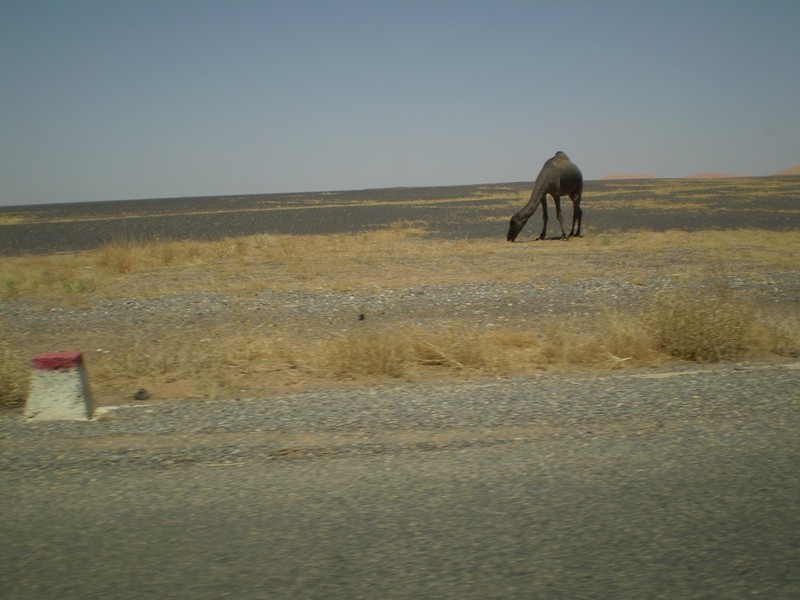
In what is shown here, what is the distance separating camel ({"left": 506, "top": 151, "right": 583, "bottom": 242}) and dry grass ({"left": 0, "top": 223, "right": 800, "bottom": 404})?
4669 millimetres

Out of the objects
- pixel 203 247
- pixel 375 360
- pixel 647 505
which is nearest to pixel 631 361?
pixel 375 360

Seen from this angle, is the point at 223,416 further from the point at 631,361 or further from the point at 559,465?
the point at 631,361

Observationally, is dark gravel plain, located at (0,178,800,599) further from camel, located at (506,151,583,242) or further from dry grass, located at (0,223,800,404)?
camel, located at (506,151,583,242)

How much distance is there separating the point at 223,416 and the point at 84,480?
5.31 feet

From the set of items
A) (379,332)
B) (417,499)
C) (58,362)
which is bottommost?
(417,499)

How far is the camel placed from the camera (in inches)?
1052

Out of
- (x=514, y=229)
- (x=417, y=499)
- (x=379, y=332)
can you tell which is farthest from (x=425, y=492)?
(x=514, y=229)

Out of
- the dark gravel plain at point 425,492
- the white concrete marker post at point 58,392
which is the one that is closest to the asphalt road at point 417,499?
the dark gravel plain at point 425,492

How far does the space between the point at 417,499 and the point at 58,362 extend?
3.86m

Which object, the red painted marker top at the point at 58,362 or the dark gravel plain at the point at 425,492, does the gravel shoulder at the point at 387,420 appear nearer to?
the dark gravel plain at the point at 425,492

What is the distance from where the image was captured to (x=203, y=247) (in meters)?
25.1

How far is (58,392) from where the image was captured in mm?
6730

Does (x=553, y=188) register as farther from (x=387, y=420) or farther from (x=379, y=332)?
(x=387, y=420)

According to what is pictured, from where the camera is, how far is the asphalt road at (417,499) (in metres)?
3.71
